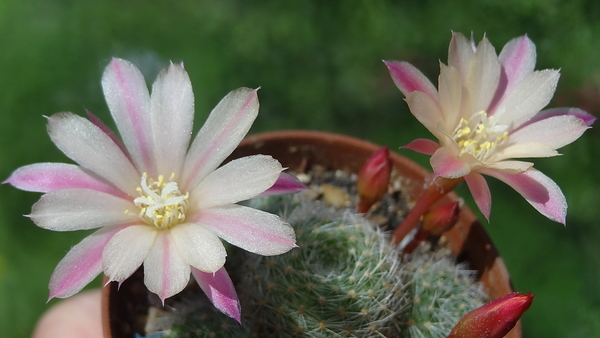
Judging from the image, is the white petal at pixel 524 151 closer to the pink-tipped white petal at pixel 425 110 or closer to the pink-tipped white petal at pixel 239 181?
the pink-tipped white petal at pixel 425 110

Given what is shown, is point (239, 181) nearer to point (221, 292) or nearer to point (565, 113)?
point (221, 292)

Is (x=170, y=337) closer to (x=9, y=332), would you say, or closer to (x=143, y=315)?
(x=143, y=315)

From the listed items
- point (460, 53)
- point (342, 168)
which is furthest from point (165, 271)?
point (342, 168)

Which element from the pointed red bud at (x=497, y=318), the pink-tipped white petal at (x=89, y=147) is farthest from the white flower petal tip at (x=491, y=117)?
the pink-tipped white petal at (x=89, y=147)

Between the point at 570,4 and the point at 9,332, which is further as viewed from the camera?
the point at 570,4

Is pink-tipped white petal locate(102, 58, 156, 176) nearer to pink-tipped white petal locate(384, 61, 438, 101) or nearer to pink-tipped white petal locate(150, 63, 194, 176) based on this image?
pink-tipped white petal locate(150, 63, 194, 176)

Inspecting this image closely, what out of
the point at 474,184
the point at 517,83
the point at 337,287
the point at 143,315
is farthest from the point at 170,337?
the point at 517,83
